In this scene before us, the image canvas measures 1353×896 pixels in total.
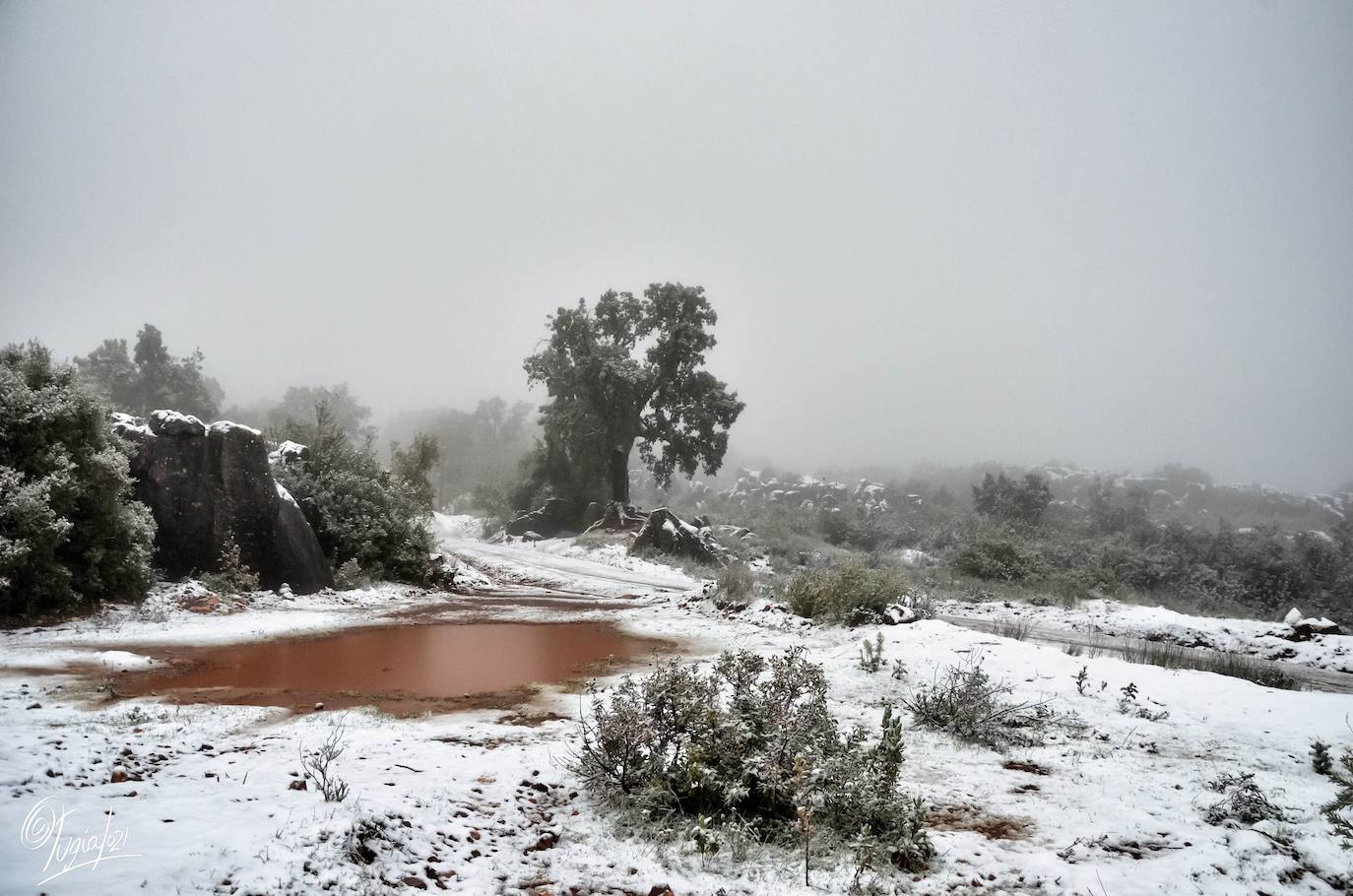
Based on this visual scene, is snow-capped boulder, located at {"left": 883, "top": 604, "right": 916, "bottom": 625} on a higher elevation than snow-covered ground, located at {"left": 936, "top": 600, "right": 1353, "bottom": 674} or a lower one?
higher

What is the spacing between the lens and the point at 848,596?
11.0 metres

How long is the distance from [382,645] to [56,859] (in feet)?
23.0

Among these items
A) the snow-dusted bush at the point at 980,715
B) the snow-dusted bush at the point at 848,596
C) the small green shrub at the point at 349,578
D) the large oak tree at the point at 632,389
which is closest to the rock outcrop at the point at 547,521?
the large oak tree at the point at 632,389

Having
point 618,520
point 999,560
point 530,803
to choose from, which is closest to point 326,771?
point 530,803

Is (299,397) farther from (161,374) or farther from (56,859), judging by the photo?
(56,859)

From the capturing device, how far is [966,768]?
477 cm

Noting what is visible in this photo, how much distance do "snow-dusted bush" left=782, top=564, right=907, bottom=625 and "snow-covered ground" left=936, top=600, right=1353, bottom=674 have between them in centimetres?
510

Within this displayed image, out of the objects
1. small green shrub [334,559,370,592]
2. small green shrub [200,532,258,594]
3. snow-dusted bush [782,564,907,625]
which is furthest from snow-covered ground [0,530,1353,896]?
small green shrub [334,559,370,592]

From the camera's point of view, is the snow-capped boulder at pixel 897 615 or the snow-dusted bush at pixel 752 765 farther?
the snow-capped boulder at pixel 897 615

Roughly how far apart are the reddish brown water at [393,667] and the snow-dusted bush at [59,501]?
93.8 inches

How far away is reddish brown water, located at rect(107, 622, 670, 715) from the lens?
6160 mm

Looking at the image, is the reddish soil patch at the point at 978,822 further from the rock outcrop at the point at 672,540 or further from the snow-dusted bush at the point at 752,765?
the rock outcrop at the point at 672,540

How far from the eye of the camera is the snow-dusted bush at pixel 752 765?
3.54 metres

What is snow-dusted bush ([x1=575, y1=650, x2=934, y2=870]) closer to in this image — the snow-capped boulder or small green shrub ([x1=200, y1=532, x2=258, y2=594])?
the snow-capped boulder
